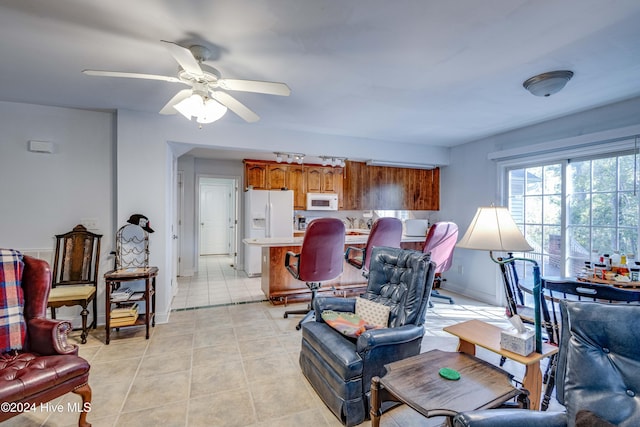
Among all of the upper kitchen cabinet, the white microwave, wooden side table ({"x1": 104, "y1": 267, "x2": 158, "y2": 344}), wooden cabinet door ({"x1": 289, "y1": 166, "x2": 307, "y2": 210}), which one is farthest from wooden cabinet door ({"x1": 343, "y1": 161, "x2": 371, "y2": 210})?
wooden side table ({"x1": 104, "y1": 267, "x2": 158, "y2": 344})

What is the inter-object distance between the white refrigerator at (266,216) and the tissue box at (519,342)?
434cm

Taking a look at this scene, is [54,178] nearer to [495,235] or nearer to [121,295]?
[121,295]

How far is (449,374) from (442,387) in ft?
0.36

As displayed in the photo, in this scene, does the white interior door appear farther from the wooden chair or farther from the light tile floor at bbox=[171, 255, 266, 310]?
the wooden chair

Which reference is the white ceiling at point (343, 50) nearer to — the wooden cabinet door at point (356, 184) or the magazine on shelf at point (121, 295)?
the magazine on shelf at point (121, 295)

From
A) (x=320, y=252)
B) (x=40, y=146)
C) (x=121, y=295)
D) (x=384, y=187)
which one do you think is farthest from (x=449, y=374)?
Result: (x=384, y=187)

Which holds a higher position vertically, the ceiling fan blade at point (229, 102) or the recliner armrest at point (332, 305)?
the ceiling fan blade at point (229, 102)

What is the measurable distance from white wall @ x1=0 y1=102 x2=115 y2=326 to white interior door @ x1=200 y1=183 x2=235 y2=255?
5033mm

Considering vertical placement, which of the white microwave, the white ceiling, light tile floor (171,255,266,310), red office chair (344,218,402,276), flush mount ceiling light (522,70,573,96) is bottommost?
light tile floor (171,255,266,310)

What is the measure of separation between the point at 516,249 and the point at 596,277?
160 cm

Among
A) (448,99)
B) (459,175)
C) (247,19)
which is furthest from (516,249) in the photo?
(459,175)

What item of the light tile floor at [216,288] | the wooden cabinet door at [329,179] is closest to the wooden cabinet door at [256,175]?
the wooden cabinet door at [329,179]

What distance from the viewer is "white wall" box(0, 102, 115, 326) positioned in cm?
311

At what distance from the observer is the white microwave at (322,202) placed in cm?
594
